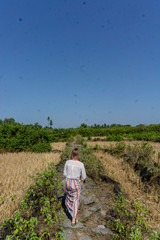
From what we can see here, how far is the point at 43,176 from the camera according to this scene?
376 cm

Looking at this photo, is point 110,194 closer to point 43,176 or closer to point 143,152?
point 43,176

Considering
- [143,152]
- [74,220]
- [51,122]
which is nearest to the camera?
[74,220]

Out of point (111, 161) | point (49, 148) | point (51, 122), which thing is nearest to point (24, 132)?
point (49, 148)

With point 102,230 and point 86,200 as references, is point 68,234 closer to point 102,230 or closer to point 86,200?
point 102,230

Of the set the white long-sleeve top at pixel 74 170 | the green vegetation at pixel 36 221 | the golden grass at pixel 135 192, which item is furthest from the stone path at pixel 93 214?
→ the white long-sleeve top at pixel 74 170

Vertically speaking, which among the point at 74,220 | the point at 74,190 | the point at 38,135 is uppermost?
the point at 38,135

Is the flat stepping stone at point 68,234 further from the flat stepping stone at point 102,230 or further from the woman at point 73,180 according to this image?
the flat stepping stone at point 102,230

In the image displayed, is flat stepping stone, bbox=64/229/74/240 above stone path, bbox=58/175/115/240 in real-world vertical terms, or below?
above

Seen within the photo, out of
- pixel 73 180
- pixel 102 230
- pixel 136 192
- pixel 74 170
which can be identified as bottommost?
pixel 136 192

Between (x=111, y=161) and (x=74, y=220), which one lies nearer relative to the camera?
(x=74, y=220)

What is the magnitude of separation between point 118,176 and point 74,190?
10.4ft

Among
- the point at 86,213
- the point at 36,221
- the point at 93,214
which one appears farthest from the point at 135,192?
the point at 36,221

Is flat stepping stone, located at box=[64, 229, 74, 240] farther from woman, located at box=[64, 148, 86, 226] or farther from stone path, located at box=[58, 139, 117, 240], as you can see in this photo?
→ woman, located at box=[64, 148, 86, 226]

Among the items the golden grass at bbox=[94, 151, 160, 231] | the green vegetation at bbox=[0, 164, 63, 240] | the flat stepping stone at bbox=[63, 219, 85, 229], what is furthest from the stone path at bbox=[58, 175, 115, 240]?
the golden grass at bbox=[94, 151, 160, 231]
